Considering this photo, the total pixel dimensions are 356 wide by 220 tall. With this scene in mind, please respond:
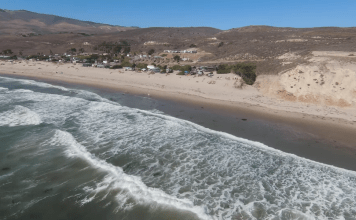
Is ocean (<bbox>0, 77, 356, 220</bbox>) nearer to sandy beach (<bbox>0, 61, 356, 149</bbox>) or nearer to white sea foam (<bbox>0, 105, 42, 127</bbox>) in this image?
white sea foam (<bbox>0, 105, 42, 127</bbox>)

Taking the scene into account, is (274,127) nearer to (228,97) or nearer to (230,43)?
(228,97)

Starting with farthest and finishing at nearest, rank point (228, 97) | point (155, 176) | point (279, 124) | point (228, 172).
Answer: point (228, 97) → point (279, 124) → point (228, 172) → point (155, 176)

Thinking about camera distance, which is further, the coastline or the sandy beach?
the sandy beach

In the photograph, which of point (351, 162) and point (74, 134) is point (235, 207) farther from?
point (74, 134)

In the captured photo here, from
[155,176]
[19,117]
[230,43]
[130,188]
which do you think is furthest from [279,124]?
[230,43]

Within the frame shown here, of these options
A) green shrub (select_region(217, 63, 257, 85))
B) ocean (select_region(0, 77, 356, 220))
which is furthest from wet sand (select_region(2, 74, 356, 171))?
green shrub (select_region(217, 63, 257, 85))

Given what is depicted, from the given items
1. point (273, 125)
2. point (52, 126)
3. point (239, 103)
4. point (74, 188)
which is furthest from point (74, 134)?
point (239, 103)
